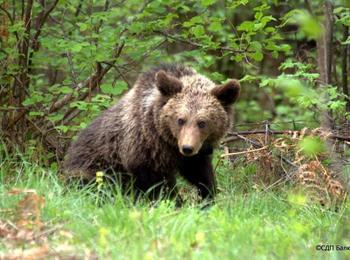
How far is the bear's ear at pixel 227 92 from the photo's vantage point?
6598 millimetres

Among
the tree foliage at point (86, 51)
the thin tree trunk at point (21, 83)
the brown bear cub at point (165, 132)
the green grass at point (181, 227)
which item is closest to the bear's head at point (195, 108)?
the brown bear cub at point (165, 132)

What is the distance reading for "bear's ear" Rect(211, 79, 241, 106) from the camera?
6.60 m

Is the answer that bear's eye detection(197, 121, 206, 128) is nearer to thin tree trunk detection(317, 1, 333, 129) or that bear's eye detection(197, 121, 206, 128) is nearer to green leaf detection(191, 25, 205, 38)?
thin tree trunk detection(317, 1, 333, 129)

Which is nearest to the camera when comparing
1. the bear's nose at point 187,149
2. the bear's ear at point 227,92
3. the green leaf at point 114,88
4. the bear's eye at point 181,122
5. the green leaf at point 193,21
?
the bear's nose at point 187,149

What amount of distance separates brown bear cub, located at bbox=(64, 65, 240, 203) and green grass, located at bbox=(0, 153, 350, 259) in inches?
25.1

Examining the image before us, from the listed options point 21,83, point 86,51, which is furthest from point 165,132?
point 21,83

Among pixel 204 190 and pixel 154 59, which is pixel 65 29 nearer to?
pixel 154 59

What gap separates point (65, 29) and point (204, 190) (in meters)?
3.51

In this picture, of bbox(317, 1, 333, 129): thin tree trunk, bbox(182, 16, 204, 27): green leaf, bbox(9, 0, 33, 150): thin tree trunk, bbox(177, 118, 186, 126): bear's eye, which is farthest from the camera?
bbox(9, 0, 33, 150): thin tree trunk

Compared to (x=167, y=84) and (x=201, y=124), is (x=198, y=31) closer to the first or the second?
(x=167, y=84)

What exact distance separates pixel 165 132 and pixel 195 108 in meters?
0.37

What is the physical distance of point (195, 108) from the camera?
Answer: 21.5 feet

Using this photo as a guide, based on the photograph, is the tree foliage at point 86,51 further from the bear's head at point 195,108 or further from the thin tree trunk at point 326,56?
the bear's head at point 195,108

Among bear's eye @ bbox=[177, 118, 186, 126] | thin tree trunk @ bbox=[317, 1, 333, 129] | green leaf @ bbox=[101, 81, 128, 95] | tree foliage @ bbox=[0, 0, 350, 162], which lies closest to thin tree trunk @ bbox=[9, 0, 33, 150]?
tree foliage @ bbox=[0, 0, 350, 162]
